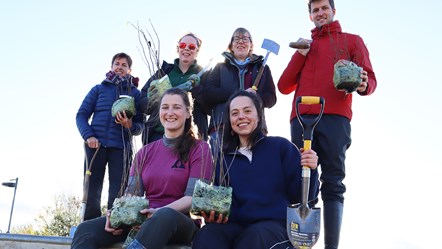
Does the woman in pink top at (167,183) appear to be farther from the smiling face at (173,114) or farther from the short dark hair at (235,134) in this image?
the short dark hair at (235,134)

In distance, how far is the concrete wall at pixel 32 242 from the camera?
4.82 m

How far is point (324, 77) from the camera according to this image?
4.33m

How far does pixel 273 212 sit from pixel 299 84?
1443 millimetres

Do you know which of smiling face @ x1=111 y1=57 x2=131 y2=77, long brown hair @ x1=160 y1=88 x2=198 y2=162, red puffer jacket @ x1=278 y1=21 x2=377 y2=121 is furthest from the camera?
smiling face @ x1=111 y1=57 x2=131 y2=77

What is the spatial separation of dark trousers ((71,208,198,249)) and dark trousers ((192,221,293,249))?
0.19 meters

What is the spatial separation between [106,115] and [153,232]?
252 centimetres

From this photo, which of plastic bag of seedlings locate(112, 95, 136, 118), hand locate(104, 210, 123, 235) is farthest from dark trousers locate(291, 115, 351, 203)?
plastic bag of seedlings locate(112, 95, 136, 118)

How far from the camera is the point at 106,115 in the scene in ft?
18.2

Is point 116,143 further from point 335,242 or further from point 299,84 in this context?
point 335,242

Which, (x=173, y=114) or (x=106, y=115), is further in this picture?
(x=106, y=115)

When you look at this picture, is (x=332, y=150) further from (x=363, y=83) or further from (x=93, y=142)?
(x=93, y=142)

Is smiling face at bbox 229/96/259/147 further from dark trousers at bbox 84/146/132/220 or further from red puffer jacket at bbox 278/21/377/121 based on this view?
dark trousers at bbox 84/146/132/220

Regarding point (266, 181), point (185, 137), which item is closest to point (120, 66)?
point (185, 137)

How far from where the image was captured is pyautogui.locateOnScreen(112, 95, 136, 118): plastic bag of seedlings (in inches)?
202
